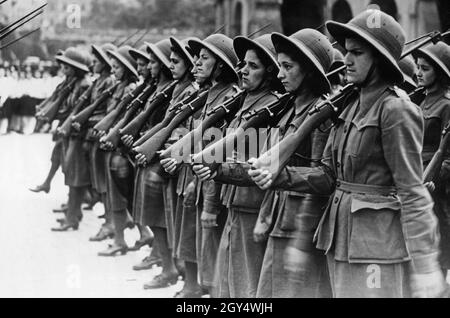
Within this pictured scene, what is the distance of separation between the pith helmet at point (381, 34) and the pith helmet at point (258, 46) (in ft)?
3.94

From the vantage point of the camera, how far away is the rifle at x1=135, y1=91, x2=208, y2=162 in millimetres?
6305

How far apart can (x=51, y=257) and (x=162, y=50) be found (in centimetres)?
272

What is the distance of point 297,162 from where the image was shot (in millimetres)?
4492

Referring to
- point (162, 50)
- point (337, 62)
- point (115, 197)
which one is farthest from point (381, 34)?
point (115, 197)

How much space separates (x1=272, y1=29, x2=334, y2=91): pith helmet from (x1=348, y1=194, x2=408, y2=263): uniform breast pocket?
1013 millimetres

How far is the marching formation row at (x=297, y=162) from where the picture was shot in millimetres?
3855

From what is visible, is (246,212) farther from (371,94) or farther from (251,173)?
(371,94)

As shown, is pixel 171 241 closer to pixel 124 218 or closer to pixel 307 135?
pixel 124 218

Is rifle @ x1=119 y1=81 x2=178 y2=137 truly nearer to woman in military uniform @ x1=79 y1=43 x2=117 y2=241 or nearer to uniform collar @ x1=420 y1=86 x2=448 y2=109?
woman in military uniform @ x1=79 y1=43 x2=117 y2=241

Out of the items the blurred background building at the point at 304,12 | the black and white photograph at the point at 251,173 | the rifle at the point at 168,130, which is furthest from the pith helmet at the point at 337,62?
the blurred background building at the point at 304,12

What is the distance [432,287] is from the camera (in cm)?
359

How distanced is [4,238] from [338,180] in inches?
252

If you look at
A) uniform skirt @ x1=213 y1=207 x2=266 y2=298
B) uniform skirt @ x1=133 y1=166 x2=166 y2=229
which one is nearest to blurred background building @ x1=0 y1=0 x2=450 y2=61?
uniform skirt @ x1=133 y1=166 x2=166 y2=229

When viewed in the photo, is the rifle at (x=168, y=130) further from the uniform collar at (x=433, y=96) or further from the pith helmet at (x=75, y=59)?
the pith helmet at (x=75, y=59)
